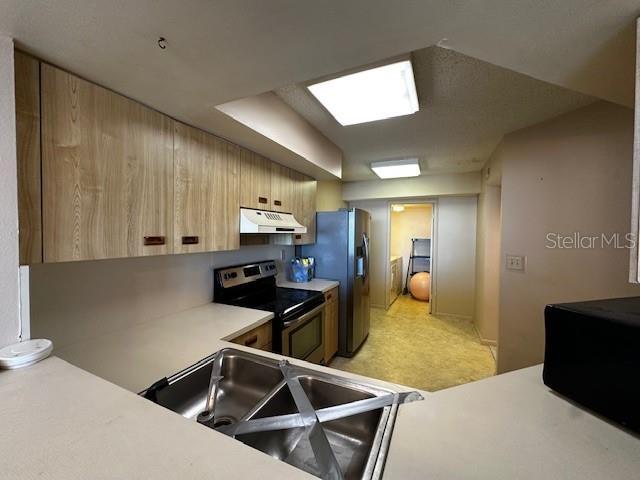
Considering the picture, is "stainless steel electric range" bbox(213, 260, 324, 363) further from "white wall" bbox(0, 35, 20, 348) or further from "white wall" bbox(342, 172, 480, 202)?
"white wall" bbox(342, 172, 480, 202)

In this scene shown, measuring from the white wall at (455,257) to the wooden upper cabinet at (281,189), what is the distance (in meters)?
2.90

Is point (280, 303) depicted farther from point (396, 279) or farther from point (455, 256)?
point (396, 279)

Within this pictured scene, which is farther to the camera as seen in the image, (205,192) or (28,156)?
(205,192)

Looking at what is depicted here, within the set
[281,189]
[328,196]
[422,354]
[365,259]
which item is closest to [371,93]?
[281,189]

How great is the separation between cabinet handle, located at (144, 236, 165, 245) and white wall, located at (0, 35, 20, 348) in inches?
19.2

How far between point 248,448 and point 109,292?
138 centimetres

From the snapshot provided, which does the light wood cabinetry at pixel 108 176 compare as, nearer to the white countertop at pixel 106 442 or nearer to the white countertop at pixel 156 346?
the white countertop at pixel 156 346

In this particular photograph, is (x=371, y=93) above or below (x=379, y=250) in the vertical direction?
above

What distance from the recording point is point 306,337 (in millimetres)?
2092

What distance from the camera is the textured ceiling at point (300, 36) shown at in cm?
74

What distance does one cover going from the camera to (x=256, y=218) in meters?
1.96

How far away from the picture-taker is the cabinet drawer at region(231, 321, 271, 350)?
1.51m

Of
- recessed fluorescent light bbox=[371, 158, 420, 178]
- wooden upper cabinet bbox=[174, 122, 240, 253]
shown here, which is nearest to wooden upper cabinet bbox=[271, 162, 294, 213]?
wooden upper cabinet bbox=[174, 122, 240, 253]

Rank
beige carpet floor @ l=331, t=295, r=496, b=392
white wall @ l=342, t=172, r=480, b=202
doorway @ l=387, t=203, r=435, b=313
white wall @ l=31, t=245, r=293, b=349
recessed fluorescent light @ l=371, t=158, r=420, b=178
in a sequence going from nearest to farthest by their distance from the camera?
white wall @ l=31, t=245, r=293, b=349, beige carpet floor @ l=331, t=295, r=496, b=392, recessed fluorescent light @ l=371, t=158, r=420, b=178, white wall @ l=342, t=172, r=480, b=202, doorway @ l=387, t=203, r=435, b=313
